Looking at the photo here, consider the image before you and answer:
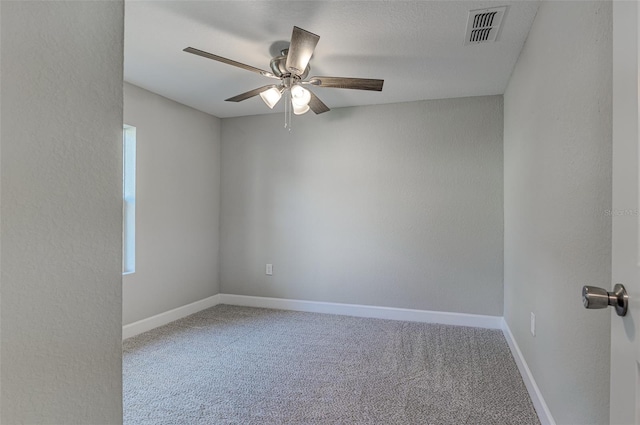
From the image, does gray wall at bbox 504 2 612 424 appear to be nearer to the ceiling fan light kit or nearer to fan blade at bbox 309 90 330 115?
the ceiling fan light kit

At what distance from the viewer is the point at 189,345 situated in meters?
2.93

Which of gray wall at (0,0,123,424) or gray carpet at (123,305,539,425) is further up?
gray wall at (0,0,123,424)

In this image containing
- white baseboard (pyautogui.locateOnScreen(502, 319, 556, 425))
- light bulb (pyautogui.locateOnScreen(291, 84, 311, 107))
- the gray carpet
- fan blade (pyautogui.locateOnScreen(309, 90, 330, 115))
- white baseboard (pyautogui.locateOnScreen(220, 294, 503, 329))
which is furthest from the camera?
white baseboard (pyautogui.locateOnScreen(220, 294, 503, 329))

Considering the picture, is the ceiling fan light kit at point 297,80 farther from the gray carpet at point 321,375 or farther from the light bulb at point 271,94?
the gray carpet at point 321,375

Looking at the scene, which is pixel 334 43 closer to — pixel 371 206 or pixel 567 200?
pixel 567 200

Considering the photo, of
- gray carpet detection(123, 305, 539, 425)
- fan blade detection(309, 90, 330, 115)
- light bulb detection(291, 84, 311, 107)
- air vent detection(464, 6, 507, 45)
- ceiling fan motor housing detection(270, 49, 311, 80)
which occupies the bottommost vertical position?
gray carpet detection(123, 305, 539, 425)

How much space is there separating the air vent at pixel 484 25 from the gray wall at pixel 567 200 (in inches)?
8.0

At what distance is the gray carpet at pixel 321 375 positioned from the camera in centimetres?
194

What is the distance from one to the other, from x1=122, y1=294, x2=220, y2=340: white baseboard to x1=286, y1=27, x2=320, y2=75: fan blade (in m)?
2.59

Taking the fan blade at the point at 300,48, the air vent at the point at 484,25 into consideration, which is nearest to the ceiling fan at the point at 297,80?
the fan blade at the point at 300,48

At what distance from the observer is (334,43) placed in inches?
92.5

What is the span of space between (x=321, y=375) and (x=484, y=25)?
8.04 ft

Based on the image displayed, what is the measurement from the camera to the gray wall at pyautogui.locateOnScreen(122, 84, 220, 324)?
127 inches

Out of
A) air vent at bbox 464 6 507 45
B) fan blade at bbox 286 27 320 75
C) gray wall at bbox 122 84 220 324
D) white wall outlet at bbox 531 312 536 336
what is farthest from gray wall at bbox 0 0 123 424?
gray wall at bbox 122 84 220 324
